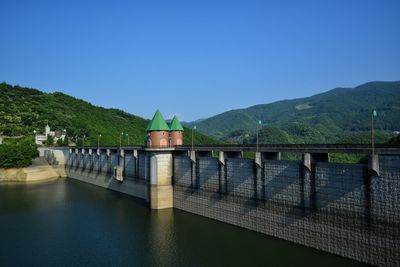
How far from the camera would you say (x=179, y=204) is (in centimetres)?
4866

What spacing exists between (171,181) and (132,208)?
7446mm

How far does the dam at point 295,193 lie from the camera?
25.8m

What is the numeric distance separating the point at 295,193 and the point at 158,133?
24542 millimetres

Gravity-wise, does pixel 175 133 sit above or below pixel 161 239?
above

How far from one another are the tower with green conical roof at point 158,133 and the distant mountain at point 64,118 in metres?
71.6

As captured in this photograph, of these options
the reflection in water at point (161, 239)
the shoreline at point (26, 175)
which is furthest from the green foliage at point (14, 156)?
the reflection in water at point (161, 239)

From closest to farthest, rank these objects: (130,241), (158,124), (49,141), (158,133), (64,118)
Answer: (130,241) < (158,133) < (158,124) < (49,141) < (64,118)

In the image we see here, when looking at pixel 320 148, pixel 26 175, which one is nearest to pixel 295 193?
pixel 320 148

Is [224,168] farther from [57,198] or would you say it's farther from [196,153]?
[57,198]

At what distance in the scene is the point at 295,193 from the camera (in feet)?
106

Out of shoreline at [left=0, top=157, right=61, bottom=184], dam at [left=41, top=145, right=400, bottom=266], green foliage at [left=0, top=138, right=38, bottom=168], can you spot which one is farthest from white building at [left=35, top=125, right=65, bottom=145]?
dam at [left=41, top=145, right=400, bottom=266]

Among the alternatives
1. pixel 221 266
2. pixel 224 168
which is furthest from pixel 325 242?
pixel 224 168

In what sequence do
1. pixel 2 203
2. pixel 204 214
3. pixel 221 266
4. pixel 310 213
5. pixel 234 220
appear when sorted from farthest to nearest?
1. pixel 2 203
2. pixel 204 214
3. pixel 234 220
4. pixel 310 213
5. pixel 221 266

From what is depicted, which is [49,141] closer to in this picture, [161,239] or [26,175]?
[26,175]
